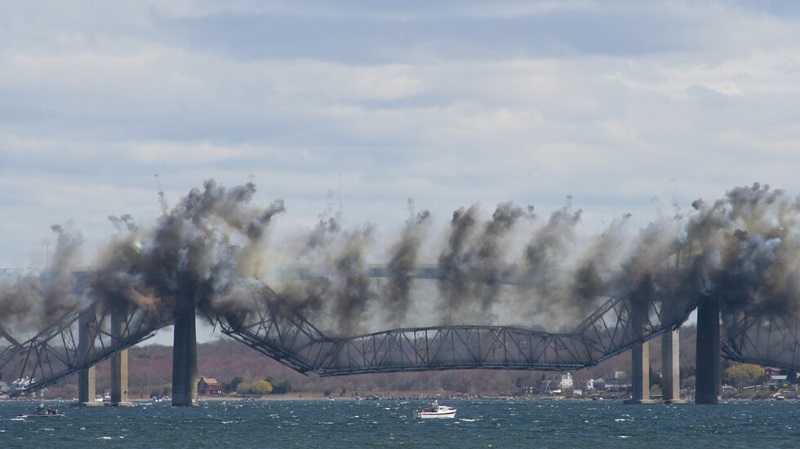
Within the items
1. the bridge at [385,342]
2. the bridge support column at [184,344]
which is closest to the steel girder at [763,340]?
the bridge at [385,342]

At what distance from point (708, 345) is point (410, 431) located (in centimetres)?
6071

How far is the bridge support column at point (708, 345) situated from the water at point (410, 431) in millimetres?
5652

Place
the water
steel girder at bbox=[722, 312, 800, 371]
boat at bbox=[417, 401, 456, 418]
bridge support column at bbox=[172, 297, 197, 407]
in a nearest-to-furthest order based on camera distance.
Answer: the water < boat at bbox=[417, 401, 456, 418] < bridge support column at bbox=[172, 297, 197, 407] < steel girder at bbox=[722, 312, 800, 371]

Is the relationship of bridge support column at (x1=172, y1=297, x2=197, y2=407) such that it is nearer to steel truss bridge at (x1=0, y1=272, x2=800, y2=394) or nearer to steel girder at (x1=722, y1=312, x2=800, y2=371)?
steel truss bridge at (x1=0, y1=272, x2=800, y2=394)

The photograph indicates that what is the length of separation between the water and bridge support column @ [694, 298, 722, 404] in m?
5.65

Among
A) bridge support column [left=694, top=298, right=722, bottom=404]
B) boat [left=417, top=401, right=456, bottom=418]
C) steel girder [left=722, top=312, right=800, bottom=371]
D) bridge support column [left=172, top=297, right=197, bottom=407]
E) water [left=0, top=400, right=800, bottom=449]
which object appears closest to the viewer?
water [left=0, top=400, right=800, bottom=449]

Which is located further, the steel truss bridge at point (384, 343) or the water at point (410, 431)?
the steel truss bridge at point (384, 343)

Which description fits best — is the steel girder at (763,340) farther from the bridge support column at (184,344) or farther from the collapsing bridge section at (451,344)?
the bridge support column at (184,344)

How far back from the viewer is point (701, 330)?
185 m

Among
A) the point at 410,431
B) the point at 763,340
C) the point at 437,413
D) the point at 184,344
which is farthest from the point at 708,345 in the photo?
the point at 184,344

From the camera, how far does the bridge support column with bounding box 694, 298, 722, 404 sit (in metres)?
184

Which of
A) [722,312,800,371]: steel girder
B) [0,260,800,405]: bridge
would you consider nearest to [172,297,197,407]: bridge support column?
[0,260,800,405]: bridge

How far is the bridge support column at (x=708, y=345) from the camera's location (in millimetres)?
184375

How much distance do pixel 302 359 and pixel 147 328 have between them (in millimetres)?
20143
